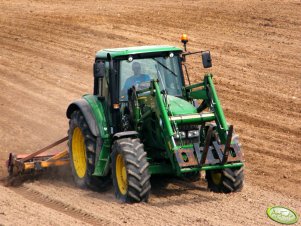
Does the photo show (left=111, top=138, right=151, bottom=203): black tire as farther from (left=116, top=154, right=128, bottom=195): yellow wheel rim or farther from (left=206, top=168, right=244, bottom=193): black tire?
(left=206, top=168, right=244, bottom=193): black tire

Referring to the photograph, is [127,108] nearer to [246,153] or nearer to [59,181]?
[59,181]

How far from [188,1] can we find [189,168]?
1864cm

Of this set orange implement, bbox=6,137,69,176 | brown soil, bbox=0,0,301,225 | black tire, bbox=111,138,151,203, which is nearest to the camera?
black tire, bbox=111,138,151,203

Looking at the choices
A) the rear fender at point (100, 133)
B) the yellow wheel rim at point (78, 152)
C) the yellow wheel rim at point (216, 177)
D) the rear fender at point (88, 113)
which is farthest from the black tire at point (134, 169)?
the yellow wheel rim at point (78, 152)

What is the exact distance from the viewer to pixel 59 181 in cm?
1250

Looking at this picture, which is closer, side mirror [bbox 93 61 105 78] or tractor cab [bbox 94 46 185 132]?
side mirror [bbox 93 61 105 78]

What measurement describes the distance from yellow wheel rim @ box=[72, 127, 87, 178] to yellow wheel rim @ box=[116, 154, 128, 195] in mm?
1549

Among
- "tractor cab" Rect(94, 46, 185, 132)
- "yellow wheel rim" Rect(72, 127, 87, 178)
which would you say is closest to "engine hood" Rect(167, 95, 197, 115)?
"tractor cab" Rect(94, 46, 185, 132)

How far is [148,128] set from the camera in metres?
10.7

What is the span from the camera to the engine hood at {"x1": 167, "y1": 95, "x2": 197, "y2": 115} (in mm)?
10465

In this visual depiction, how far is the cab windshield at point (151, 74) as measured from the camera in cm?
1102

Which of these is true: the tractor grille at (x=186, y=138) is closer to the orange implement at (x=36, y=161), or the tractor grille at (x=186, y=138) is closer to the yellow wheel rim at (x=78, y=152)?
the yellow wheel rim at (x=78, y=152)

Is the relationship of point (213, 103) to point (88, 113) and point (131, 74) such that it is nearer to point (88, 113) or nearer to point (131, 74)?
point (131, 74)

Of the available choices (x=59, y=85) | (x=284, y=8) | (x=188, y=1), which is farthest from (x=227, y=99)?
(x=188, y=1)
